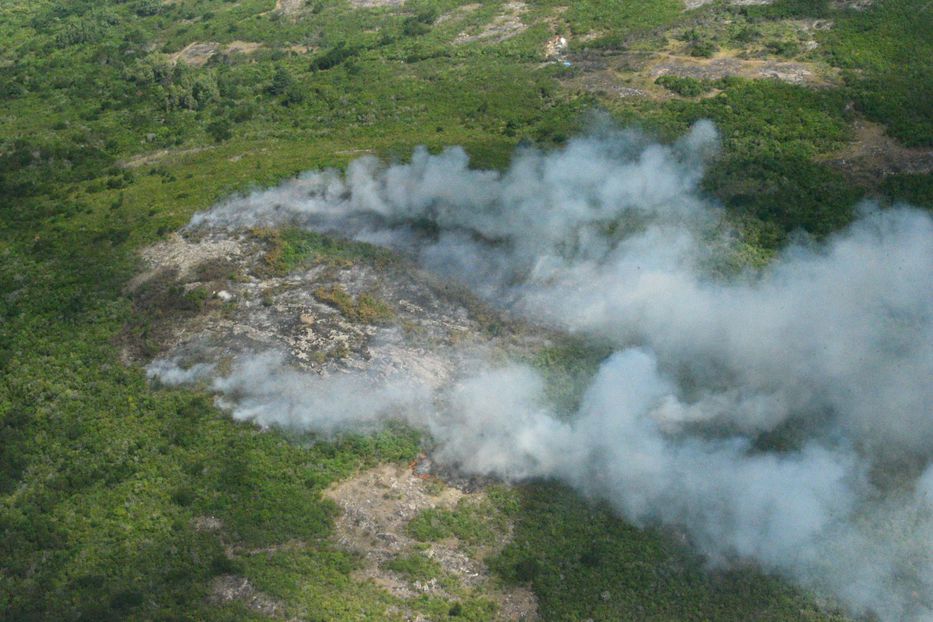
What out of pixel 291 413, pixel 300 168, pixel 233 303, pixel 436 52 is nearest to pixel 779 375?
pixel 291 413

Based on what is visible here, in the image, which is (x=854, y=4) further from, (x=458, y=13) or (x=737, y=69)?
(x=458, y=13)

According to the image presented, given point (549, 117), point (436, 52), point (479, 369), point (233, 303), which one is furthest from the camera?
point (436, 52)

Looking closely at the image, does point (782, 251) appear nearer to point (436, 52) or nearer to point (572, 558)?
point (572, 558)

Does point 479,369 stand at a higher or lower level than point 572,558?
higher

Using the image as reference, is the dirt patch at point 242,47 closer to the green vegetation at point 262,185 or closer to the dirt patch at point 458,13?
the green vegetation at point 262,185

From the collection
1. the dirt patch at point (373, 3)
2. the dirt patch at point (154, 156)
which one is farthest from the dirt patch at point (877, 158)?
the dirt patch at point (373, 3)

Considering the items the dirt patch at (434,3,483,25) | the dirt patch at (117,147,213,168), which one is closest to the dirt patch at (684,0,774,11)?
the dirt patch at (434,3,483,25)

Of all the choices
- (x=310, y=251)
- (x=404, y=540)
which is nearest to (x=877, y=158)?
(x=310, y=251)
